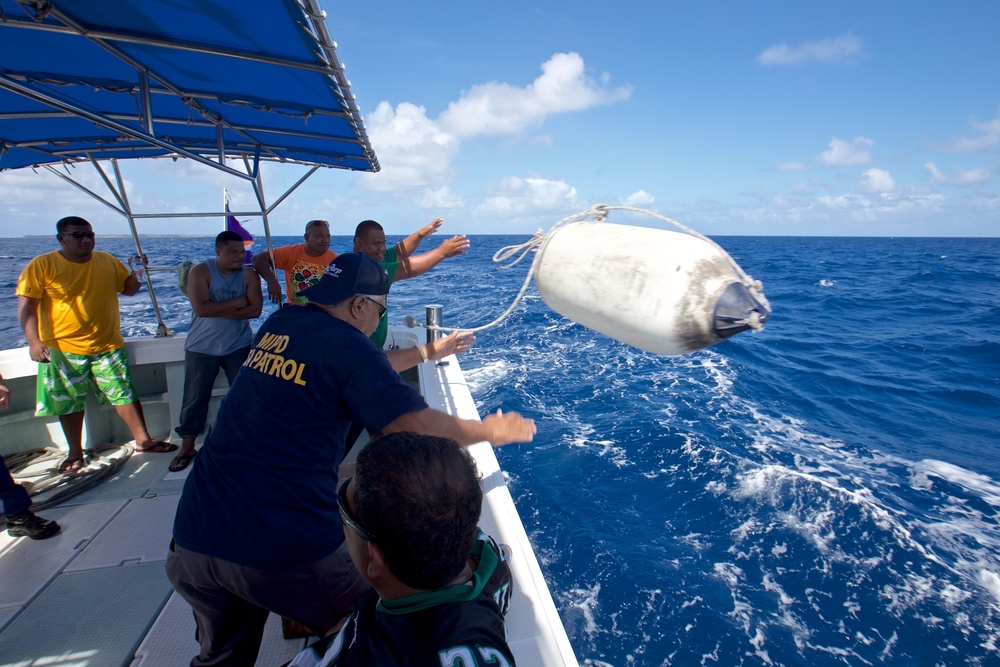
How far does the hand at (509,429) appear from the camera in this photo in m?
1.38

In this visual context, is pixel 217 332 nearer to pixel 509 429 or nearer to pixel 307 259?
pixel 307 259

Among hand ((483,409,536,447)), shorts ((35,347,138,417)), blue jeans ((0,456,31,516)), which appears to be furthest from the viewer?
shorts ((35,347,138,417))

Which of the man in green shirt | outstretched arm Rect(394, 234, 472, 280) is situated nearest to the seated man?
outstretched arm Rect(394, 234, 472, 280)

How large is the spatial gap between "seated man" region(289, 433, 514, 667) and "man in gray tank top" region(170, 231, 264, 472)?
2.72 metres

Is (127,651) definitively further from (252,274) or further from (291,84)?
(291,84)

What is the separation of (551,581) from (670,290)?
9.80 ft

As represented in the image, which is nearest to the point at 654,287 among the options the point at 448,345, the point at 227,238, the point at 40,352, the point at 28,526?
the point at 448,345

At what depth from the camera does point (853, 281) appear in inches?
763

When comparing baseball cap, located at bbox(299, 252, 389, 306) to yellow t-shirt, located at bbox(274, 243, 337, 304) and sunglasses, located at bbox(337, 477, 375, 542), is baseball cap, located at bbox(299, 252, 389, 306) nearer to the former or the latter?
sunglasses, located at bbox(337, 477, 375, 542)

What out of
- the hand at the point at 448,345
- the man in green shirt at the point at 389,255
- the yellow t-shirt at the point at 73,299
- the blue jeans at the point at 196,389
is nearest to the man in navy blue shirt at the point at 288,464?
the hand at the point at 448,345

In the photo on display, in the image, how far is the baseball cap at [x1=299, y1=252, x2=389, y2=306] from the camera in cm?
140

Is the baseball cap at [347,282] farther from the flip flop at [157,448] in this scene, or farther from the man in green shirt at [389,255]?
the flip flop at [157,448]

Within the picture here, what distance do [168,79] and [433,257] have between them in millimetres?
1741

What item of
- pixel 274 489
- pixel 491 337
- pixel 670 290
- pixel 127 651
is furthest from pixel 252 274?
pixel 491 337
